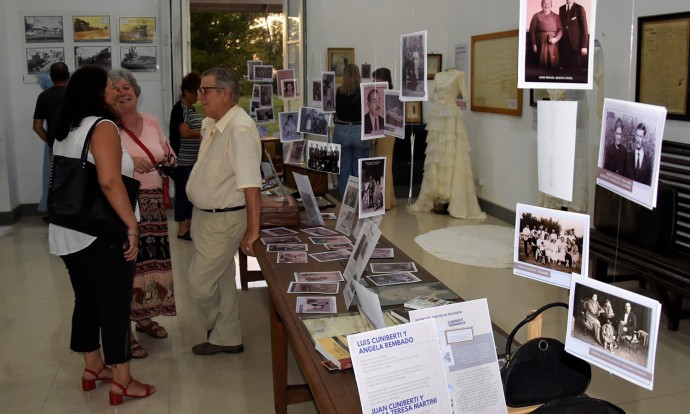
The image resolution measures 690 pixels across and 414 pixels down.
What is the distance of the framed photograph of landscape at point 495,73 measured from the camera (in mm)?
8258

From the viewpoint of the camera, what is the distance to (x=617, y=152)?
1.69 m

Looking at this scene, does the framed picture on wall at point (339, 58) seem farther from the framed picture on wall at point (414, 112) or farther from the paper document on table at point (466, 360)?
the paper document on table at point (466, 360)

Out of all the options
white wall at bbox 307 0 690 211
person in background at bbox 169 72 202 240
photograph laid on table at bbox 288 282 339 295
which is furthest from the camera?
white wall at bbox 307 0 690 211

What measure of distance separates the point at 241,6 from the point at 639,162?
32.9ft

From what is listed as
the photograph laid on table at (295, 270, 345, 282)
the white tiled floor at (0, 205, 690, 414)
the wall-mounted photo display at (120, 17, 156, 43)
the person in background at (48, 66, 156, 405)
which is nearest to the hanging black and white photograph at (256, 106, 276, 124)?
the wall-mounted photo display at (120, 17, 156, 43)

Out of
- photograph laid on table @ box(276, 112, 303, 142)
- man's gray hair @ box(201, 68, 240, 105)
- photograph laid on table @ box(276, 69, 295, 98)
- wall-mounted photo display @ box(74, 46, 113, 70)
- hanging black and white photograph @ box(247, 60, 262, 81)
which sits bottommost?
photograph laid on table @ box(276, 112, 303, 142)

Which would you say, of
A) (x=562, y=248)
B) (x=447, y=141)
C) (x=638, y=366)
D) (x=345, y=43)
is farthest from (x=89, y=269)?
(x=345, y=43)

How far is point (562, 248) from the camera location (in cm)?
177

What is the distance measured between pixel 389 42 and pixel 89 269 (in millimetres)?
7265

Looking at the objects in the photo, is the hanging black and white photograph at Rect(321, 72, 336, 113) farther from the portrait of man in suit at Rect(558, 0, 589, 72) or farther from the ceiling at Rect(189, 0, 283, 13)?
the portrait of man in suit at Rect(558, 0, 589, 72)

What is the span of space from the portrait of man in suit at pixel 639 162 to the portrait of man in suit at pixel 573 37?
0.88 feet

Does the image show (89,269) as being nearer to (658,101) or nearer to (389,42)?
(658,101)

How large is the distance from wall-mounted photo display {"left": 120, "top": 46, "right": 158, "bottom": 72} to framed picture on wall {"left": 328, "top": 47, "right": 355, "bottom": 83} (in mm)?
2381

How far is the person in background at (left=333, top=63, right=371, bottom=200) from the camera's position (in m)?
8.10
